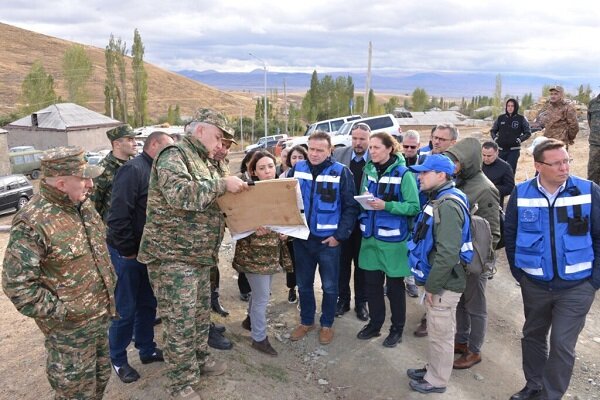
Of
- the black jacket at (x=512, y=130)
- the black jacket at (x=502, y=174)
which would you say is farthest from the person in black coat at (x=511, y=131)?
the black jacket at (x=502, y=174)

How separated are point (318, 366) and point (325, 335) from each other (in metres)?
0.41

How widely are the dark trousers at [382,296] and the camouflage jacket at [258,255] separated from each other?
1.05 meters

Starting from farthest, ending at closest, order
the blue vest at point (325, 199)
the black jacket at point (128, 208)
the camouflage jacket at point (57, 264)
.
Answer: the blue vest at point (325, 199) → the black jacket at point (128, 208) → the camouflage jacket at point (57, 264)

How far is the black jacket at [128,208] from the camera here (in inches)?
148

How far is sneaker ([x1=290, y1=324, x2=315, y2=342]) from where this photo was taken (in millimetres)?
4801

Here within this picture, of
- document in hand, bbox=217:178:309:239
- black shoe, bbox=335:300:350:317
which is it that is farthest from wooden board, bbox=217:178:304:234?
black shoe, bbox=335:300:350:317

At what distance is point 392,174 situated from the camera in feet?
14.6

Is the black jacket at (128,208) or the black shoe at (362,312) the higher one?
the black jacket at (128,208)

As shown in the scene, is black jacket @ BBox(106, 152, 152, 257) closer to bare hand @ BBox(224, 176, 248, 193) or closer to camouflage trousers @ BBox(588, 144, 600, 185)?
bare hand @ BBox(224, 176, 248, 193)

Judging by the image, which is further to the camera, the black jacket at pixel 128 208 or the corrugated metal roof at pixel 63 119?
the corrugated metal roof at pixel 63 119

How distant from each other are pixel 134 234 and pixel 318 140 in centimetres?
192

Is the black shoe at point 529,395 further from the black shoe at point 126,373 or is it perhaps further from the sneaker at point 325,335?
the black shoe at point 126,373

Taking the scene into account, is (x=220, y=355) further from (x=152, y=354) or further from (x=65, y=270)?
(x=65, y=270)

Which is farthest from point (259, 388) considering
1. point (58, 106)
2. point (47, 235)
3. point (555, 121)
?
point (58, 106)
